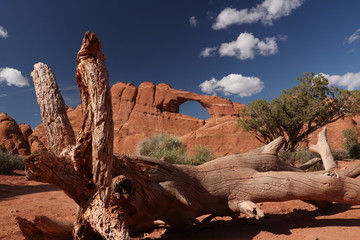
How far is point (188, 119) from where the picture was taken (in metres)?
47.7

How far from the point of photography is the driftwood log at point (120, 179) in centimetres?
242

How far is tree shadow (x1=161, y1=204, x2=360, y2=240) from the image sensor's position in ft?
11.6

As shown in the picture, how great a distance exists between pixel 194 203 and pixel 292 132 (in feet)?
59.2

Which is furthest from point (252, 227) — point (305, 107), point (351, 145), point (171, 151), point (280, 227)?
point (351, 145)

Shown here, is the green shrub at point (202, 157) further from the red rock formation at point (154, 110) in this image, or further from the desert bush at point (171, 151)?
the red rock formation at point (154, 110)

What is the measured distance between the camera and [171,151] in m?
15.0

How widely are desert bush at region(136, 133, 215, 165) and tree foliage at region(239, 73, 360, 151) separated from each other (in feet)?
20.7

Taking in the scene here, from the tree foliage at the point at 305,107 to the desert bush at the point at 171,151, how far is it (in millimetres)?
6300

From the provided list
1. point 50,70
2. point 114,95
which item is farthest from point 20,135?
point 50,70

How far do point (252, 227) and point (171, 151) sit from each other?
1135 cm

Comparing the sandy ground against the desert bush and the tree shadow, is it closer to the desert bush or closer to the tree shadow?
the tree shadow

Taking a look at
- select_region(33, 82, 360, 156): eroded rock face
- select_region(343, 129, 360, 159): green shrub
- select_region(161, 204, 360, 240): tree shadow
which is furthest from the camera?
select_region(33, 82, 360, 156): eroded rock face

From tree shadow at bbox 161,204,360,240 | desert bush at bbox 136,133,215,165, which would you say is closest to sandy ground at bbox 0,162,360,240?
tree shadow at bbox 161,204,360,240

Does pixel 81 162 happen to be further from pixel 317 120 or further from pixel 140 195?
pixel 317 120
